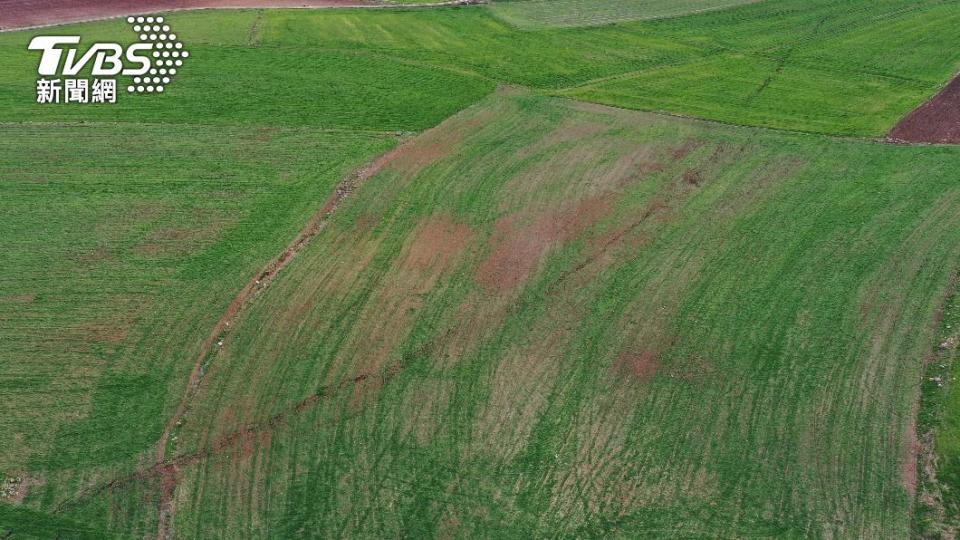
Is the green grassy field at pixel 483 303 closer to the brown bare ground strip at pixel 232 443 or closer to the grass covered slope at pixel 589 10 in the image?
the brown bare ground strip at pixel 232 443

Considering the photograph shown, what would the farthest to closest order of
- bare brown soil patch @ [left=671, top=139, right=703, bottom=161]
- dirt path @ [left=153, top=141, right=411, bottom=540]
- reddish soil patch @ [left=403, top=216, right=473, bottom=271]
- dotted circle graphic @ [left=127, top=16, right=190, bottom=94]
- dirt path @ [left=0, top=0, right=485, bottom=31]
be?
1. dirt path @ [left=0, top=0, right=485, bottom=31]
2. dotted circle graphic @ [left=127, top=16, right=190, bottom=94]
3. bare brown soil patch @ [left=671, top=139, right=703, bottom=161]
4. reddish soil patch @ [left=403, top=216, right=473, bottom=271]
5. dirt path @ [left=153, top=141, right=411, bottom=540]

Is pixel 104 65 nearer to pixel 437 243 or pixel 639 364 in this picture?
pixel 437 243

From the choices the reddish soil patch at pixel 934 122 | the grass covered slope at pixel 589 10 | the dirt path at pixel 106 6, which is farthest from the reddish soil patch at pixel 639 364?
the dirt path at pixel 106 6

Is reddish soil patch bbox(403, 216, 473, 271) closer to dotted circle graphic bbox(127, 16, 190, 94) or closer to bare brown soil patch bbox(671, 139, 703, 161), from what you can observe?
bare brown soil patch bbox(671, 139, 703, 161)

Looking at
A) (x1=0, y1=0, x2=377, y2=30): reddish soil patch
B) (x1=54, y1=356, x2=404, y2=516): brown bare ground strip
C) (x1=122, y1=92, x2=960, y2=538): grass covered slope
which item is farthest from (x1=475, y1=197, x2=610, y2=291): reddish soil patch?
(x1=0, y1=0, x2=377, y2=30): reddish soil patch

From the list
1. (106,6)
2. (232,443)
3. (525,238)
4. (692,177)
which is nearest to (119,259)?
(232,443)

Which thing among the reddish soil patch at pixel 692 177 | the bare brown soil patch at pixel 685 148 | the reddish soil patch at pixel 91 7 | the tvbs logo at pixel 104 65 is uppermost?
the reddish soil patch at pixel 91 7
